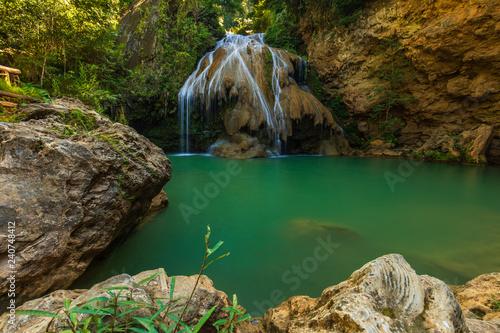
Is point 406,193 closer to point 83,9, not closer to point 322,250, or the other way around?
point 322,250

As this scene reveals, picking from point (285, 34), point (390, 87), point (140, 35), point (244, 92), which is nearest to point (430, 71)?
point (390, 87)

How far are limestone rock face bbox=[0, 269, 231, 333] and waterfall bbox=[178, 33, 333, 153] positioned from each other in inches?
391

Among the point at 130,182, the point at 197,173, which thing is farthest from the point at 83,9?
the point at 130,182

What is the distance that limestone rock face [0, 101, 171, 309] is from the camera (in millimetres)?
1502

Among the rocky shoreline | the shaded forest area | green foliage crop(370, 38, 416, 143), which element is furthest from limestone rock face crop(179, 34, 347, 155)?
the rocky shoreline

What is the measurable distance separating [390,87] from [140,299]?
47.2 feet

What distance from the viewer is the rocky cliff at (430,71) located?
8.88 meters

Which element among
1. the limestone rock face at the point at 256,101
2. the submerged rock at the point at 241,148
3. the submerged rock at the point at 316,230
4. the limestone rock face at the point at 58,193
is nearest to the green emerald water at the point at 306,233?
the submerged rock at the point at 316,230

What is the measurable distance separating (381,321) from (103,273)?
8.37 ft

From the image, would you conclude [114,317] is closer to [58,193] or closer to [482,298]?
[58,193]

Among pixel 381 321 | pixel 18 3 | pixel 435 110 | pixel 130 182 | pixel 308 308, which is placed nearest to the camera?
pixel 381 321

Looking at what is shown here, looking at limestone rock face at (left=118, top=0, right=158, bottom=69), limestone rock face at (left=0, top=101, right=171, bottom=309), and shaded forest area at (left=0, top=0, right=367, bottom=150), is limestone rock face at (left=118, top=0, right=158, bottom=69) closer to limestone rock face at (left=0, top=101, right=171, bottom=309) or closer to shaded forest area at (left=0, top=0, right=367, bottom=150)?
shaded forest area at (left=0, top=0, right=367, bottom=150)

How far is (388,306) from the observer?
0.99 m

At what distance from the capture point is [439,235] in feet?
10.5
